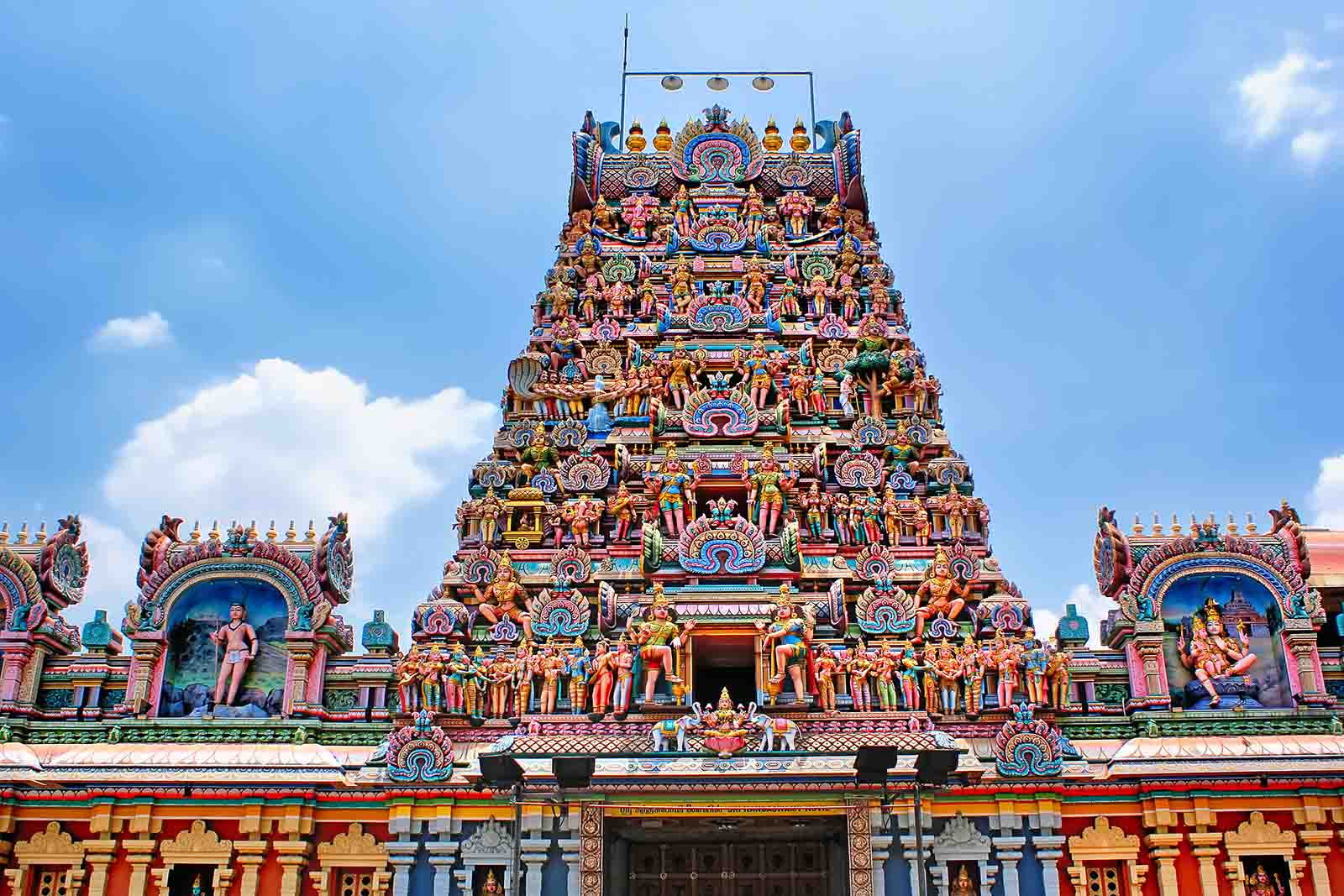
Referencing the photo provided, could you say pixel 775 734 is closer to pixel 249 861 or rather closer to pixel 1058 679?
pixel 1058 679

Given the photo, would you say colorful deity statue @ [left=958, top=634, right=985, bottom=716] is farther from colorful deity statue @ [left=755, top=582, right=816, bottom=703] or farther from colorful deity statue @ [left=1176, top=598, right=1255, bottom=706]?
colorful deity statue @ [left=1176, top=598, right=1255, bottom=706]

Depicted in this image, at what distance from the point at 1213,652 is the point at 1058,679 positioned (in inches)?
115

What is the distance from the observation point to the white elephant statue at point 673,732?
1920 cm

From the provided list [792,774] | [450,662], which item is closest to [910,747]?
[792,774]

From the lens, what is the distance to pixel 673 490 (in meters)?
24.0

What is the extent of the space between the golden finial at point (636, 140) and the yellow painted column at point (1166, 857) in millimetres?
23102

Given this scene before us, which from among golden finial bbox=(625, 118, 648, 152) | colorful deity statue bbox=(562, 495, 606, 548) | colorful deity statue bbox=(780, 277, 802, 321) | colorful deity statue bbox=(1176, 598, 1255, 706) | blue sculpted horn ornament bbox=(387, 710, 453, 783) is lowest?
blue sculpted horn ornament bbox=(387, 710, 453, 783)

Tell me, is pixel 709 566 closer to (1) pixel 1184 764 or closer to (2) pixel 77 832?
(1) pixel 1184 764

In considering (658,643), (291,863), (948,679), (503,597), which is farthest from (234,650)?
(948,679)

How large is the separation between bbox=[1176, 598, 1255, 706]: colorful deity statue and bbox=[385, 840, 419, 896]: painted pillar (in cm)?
1362

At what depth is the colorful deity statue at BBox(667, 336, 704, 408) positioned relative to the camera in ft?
87.2

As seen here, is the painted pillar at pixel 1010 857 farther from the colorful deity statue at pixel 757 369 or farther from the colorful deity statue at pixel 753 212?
the colorful deity statue at pixel 753 212

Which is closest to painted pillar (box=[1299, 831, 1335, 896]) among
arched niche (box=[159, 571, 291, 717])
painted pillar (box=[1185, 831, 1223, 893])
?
painted pillar (box=[1185, 831, 1223, 893])

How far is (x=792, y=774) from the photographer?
734 inches
